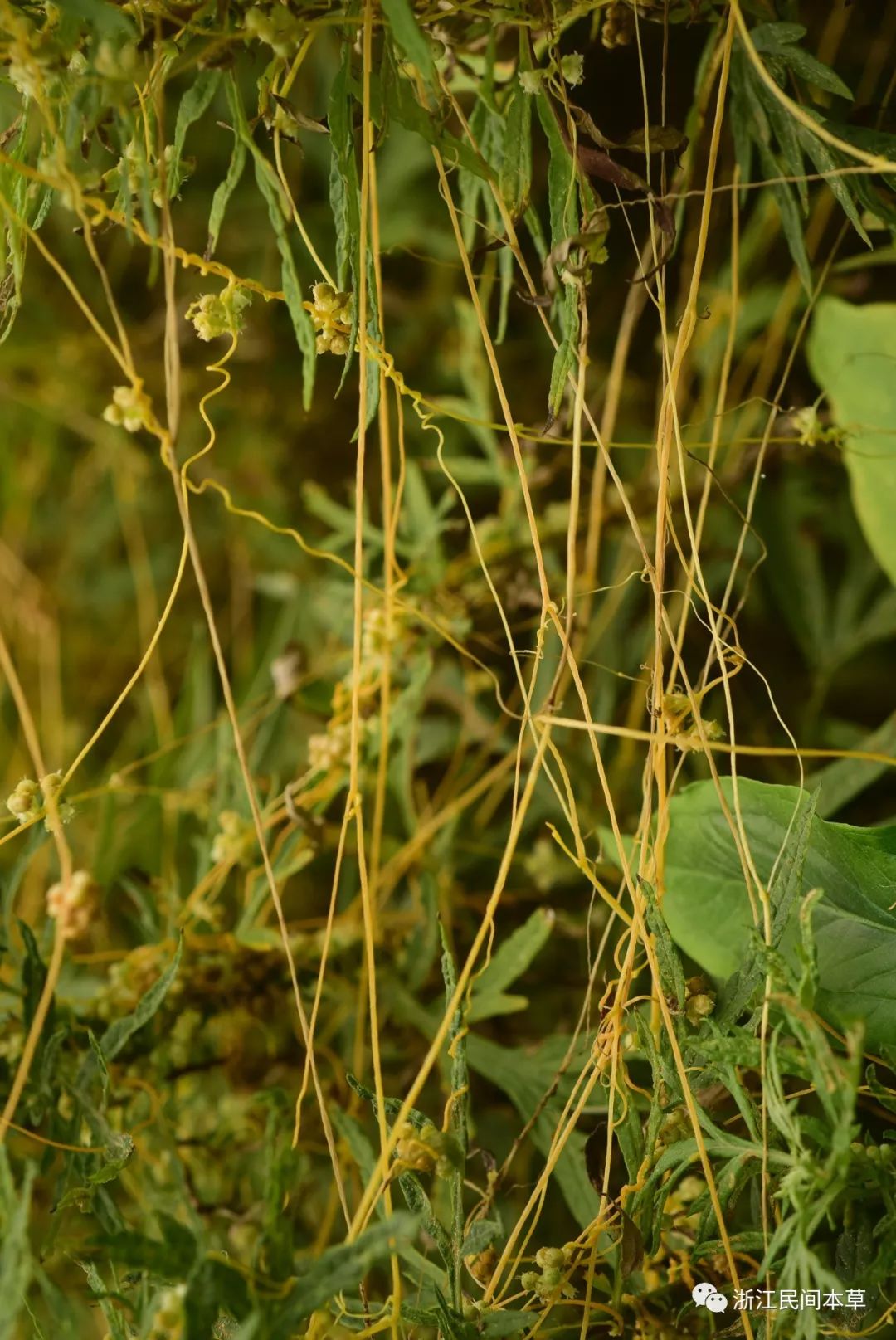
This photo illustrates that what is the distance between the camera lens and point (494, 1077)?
0.63 m

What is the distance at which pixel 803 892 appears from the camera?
1.65 feet

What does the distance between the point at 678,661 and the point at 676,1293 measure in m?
0.33

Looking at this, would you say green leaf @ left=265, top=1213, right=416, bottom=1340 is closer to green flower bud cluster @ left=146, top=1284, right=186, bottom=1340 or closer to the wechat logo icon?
green flower bud cluster @ left=146, top=1284, right=186, bottom=1340

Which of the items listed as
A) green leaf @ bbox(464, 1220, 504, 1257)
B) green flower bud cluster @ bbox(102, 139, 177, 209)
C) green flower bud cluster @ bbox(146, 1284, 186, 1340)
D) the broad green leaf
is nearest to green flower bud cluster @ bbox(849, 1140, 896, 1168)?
the broad green leaf

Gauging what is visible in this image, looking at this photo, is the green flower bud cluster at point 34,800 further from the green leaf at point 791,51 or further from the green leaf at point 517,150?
the green leaf at point 791,51

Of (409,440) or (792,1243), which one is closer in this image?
(792,1243)

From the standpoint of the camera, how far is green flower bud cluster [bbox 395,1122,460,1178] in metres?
0.46

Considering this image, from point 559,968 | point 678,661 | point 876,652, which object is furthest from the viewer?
point 876,652

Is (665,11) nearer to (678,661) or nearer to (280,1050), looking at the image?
(678,661)

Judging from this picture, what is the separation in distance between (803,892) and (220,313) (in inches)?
14.9

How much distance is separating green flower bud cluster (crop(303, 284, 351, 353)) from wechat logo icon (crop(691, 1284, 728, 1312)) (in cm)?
45

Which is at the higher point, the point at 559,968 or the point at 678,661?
the point at 678,661

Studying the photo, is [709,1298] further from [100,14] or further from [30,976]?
A: [100,14]

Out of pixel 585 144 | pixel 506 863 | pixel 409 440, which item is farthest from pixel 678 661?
pixel 409 440
